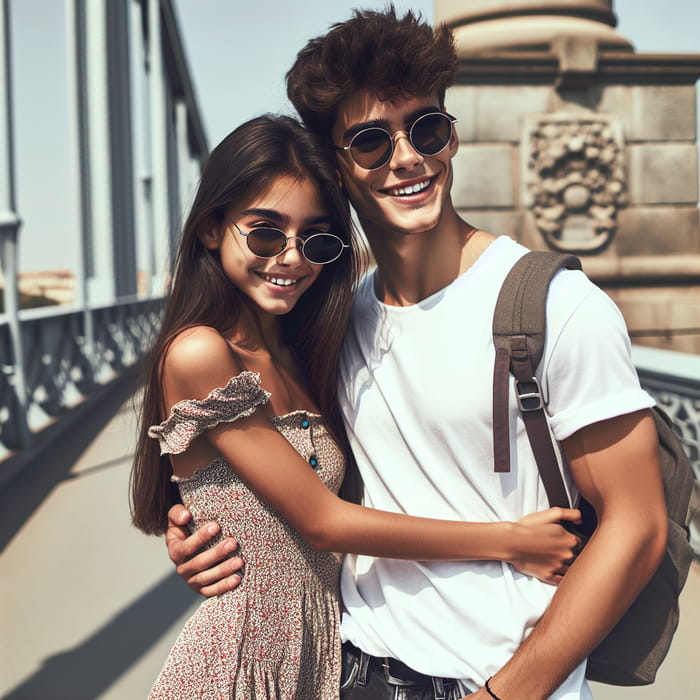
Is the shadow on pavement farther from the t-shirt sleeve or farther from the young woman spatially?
the t-shirt sleeve

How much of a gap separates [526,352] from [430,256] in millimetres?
378

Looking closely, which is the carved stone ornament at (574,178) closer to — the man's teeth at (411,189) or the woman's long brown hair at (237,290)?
the woman's long brown hair at (237,290)

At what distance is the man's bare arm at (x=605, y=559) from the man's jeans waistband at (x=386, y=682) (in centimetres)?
13

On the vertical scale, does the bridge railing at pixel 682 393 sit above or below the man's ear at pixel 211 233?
below

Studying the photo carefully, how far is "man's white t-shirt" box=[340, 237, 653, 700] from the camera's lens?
1.31 m

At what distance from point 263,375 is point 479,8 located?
7.50 meters

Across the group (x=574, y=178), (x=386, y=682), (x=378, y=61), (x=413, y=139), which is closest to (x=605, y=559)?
(x=386, y=682)

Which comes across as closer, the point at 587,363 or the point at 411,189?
the point at 587,363

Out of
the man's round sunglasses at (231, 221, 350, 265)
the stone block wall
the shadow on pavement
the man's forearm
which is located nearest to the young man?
the man's forearm

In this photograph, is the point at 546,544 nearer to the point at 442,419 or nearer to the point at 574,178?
the point at 442,419

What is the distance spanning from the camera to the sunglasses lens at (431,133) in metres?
1.55

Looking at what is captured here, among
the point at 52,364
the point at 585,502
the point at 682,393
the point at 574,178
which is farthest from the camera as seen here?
the point at 52,364

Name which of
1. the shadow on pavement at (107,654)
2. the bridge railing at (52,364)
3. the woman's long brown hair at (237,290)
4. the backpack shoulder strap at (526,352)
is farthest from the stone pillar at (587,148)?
the backpack shoulder strap at (526,352)

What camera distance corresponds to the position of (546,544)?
4.58 ft
